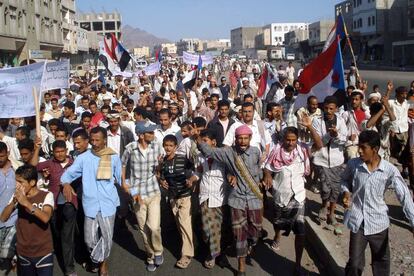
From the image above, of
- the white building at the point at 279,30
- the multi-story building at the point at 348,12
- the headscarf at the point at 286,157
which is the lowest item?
the headscarf at the point at 286,157

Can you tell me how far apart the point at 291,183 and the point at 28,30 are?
1495 inches

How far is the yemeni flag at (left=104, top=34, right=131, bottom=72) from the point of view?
14062 mm

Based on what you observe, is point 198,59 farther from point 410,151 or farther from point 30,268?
point 30,268

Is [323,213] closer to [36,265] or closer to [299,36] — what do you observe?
[36,265]

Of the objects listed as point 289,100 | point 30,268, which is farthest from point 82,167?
point 289,100

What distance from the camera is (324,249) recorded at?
5.36 m

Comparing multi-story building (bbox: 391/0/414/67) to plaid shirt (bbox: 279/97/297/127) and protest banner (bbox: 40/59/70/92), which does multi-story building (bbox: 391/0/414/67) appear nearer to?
plaid shirt (bbox: 279/97/297/127)

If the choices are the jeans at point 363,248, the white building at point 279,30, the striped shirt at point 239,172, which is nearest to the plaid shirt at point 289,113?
the striped shirt at point 239,172

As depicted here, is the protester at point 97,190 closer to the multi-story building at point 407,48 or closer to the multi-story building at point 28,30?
the multi-story building at point 28,30

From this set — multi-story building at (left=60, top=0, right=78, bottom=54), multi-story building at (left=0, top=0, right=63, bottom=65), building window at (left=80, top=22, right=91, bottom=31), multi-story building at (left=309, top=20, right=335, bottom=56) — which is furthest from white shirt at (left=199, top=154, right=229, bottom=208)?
building window at (left=80, top=22, right=91, bottom=31)

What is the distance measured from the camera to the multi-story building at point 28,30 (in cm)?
3278

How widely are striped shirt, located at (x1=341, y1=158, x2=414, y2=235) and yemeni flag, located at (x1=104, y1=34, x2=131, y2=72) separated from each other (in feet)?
36.1

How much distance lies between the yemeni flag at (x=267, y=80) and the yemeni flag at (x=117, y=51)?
4468mm

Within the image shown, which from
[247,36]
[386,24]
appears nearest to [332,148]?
[386,24]
